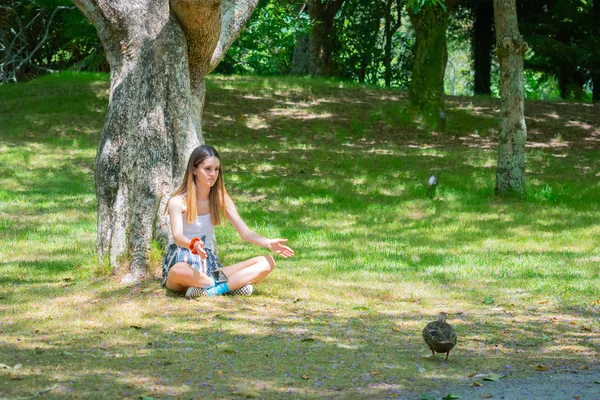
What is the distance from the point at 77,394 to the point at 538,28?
24.6 metres

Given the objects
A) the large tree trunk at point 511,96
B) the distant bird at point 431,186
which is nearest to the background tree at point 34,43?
the distant bird at point 431,186

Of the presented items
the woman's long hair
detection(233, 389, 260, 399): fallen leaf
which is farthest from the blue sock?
detection(233, 389, 260, 399): fallen leaf

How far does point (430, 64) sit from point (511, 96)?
606 cm

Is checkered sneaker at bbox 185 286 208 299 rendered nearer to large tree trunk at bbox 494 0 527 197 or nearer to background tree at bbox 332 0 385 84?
large tree trunk at bbox 494 0 527 197

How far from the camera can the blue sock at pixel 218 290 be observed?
7930 millimetres

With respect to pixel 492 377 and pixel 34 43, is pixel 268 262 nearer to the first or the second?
pixel 492 377

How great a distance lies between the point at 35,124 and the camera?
19094 millimetres

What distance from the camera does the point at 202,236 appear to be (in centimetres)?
798

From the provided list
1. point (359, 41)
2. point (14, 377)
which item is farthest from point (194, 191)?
point (359, 41)

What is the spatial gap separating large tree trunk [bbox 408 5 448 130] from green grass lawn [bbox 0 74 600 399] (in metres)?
0.53

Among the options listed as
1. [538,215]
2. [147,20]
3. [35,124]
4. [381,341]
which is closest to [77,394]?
[381,341]

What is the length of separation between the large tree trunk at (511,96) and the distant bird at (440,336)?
8.55 metres

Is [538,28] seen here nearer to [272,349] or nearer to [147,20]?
[147,20]

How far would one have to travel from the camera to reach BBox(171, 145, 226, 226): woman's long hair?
769 cm
